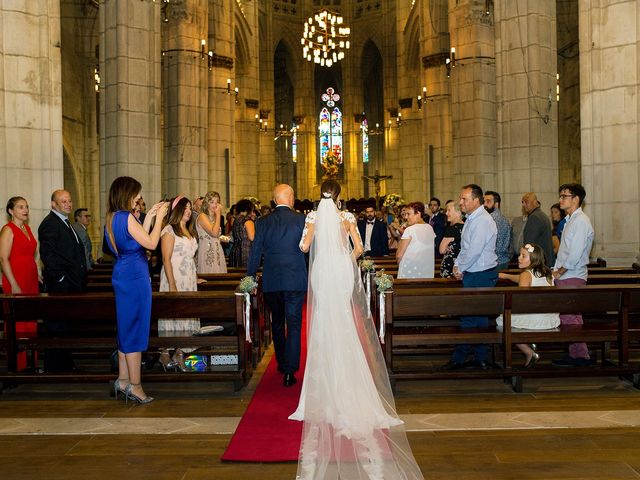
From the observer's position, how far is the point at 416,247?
30.5 ft

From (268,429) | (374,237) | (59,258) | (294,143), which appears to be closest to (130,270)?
(59,258)

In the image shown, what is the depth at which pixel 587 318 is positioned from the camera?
9094 mm

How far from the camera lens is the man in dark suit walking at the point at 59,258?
7.74 metres

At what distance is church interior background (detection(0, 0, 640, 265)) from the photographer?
371 inches

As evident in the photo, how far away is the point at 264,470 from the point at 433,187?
21.8m

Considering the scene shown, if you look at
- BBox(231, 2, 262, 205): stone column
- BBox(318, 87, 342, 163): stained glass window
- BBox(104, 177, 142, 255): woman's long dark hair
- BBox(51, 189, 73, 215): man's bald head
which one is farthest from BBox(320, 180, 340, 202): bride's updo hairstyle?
BBox(318, 87, 342, 163): stained glass window

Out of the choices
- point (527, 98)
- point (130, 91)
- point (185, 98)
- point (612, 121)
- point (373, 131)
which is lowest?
point (612, 121)

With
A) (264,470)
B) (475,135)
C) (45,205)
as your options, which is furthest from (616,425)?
(475,135)

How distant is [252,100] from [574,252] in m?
26.9

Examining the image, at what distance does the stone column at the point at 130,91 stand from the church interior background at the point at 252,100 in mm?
27

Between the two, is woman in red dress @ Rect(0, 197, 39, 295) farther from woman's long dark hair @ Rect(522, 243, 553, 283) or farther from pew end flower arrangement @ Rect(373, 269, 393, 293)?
woman's long dark hair @ Rect(522, 243, 553, 283)

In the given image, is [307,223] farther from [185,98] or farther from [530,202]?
[185,98]

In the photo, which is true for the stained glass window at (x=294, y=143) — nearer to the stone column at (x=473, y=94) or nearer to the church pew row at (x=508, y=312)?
the stone column at (x=473, y=94)

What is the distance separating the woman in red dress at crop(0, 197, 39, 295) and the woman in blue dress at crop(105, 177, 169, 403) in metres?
1.61
